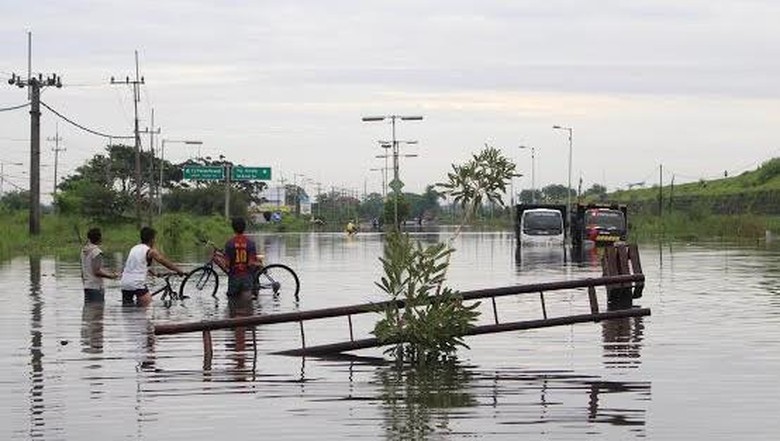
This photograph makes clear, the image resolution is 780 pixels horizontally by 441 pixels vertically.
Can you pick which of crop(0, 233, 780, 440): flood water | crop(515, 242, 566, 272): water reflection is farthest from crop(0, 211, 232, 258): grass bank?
crop(0, 233, 780, 440): flood water

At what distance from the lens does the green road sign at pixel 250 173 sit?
133500 millimetres

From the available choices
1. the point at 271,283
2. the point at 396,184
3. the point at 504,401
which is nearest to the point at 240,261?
the point at 271,283

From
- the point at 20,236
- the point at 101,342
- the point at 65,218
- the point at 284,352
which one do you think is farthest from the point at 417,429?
the point at 65,218

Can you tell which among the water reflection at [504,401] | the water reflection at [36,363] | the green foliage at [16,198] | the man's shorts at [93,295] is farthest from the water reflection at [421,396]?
the green foliage at [16,198]

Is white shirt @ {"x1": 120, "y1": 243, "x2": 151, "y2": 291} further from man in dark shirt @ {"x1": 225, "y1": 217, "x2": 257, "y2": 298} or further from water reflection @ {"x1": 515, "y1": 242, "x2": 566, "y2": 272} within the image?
water reflection @ {"x1": 515, "y1": 242, "x2": 566, "y2": 272}

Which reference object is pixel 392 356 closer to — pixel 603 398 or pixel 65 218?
pixel 603 398

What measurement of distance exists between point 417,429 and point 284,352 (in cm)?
598

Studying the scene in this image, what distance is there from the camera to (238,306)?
25.0 metres

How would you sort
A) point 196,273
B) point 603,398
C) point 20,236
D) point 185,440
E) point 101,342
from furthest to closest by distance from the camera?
point 20,236 → point 196,273 → point 101,342 → point 603,398 → point 185,440

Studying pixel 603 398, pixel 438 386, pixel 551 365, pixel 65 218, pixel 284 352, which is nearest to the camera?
pixel 603 398

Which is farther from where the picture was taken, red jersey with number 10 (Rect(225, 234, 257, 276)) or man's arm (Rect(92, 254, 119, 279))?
red jersey with number 10 (Rect(225, 234, 257, 276))

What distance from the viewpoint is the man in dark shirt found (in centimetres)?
2484

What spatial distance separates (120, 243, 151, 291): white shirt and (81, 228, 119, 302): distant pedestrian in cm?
23

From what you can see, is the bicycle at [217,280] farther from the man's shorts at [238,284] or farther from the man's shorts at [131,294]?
the man's shorts at [131,294]
